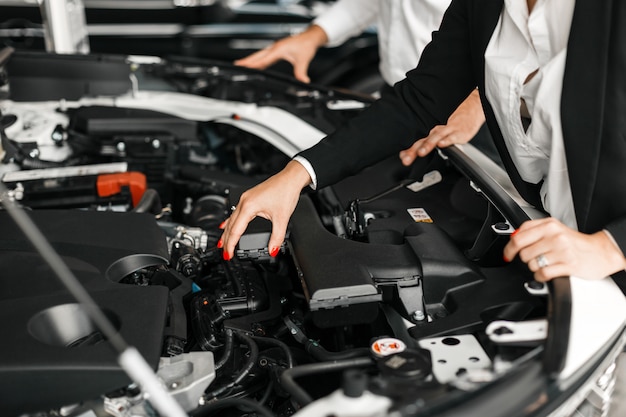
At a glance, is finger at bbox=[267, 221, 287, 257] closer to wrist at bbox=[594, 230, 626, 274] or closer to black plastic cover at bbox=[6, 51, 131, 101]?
wrist at bbox=[594, 230, 626, 274]

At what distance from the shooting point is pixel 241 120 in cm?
223

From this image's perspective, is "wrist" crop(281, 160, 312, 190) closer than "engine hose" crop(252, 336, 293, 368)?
No

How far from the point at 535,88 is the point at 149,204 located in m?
1.01

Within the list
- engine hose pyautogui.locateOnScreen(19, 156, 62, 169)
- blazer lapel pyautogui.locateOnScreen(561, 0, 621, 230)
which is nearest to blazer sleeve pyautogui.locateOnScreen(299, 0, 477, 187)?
blazer lapel pyautogui.locateOnScreen(561, 0, 621, 230)

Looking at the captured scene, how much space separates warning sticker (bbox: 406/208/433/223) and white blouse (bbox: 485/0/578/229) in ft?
0.74

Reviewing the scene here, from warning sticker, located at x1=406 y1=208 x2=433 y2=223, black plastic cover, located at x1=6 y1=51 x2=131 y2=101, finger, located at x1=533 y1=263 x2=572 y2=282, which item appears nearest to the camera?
finger, located at x1=533 y1=263 x2=572 y2=282

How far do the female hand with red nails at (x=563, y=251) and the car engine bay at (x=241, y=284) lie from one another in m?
0.05

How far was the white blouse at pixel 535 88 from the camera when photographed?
51.0 inches

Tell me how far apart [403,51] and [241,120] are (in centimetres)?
58

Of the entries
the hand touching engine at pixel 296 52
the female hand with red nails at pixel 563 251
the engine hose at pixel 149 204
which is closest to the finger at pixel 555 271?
the female hand with red nails at pixel 563 251

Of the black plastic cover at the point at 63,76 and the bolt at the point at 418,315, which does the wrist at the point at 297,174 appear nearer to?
the bolt at the point at 418,315

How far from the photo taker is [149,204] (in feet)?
5.99

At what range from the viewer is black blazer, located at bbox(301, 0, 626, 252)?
1.20m

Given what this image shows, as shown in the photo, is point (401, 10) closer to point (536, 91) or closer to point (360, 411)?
point (536, 91)
